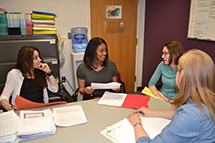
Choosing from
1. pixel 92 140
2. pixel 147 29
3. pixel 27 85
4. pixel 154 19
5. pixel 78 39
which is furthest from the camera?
pixel 147 29

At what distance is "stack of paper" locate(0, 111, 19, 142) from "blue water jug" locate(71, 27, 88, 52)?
190 centimetres

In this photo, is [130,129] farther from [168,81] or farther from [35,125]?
[168,81]

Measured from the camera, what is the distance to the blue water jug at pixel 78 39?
9.88 ft

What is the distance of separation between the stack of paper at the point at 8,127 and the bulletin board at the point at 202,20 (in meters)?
2.45

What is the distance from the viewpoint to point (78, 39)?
3018mm

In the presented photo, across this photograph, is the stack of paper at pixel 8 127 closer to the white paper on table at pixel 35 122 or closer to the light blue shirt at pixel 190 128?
the white paper on table at pixel 35 122

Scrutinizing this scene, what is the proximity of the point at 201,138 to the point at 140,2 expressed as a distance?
3.25 meters

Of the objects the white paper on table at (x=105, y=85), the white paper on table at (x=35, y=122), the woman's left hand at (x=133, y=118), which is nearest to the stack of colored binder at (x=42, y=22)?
the white paper on table at (x=105, y=85)

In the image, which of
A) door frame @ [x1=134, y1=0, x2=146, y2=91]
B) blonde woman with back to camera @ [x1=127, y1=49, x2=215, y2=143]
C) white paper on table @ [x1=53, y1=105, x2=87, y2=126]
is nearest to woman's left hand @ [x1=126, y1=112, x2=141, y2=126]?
blonde woman with back to camera @ [x1=127, y1=49, x2=215, y2=143]

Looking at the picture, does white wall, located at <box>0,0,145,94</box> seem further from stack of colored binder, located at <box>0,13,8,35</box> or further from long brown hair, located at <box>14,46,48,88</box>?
long brown hair, located at <box>14,46,48,88</box>

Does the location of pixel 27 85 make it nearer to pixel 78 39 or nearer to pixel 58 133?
pixel 58 133

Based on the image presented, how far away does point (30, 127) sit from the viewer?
1171 mm

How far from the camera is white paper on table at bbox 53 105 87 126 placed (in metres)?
1.29

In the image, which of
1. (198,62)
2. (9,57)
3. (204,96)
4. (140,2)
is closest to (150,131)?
(204,96)
